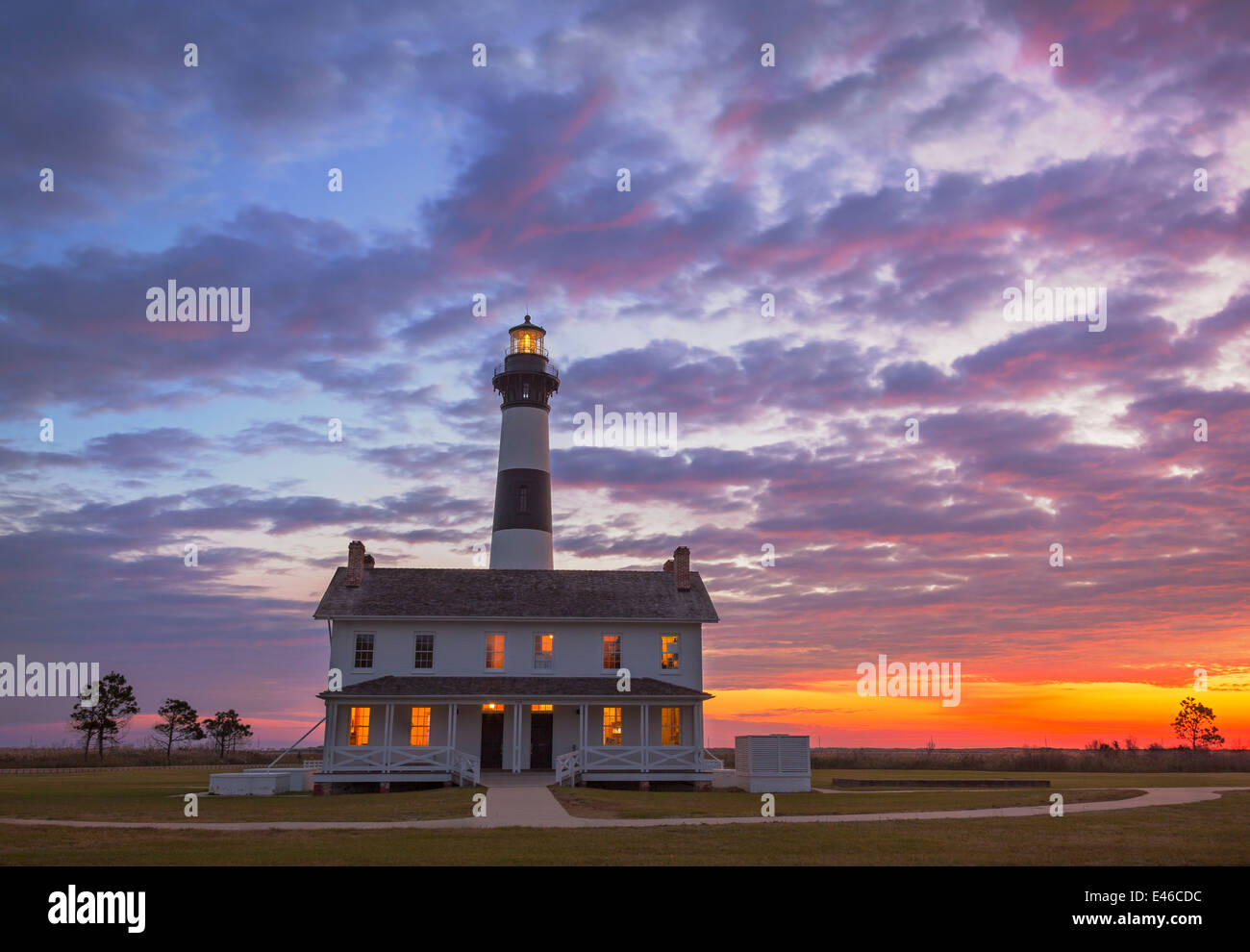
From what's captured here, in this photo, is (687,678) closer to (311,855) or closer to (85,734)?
(311,855)

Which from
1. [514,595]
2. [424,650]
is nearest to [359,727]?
[424,650]

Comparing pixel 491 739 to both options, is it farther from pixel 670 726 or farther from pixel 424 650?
pixel 670 726

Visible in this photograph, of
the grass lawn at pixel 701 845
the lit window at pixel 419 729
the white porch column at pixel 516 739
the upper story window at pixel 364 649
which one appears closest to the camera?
the grass lawn at pixel 701 845

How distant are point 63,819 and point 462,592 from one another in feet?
58.6

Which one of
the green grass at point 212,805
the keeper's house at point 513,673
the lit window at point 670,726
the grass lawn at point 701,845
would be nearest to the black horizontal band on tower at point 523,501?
the keeper's house at point 513,673

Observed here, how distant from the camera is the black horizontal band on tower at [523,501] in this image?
41.4 metres

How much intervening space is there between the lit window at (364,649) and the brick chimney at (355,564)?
2272 mm

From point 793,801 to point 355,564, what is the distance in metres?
20.1

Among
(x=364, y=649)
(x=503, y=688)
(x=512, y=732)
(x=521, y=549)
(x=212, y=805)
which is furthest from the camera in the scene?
(x=521, y=549)

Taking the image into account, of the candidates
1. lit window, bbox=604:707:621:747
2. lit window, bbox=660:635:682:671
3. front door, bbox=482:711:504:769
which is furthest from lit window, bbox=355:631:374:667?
lit window, bbox=660:635:682:671

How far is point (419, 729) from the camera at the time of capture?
3388cm

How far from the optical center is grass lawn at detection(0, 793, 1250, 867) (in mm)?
13172

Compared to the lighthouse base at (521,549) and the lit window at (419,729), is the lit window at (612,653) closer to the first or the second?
the lighthouse base at (521,549)
